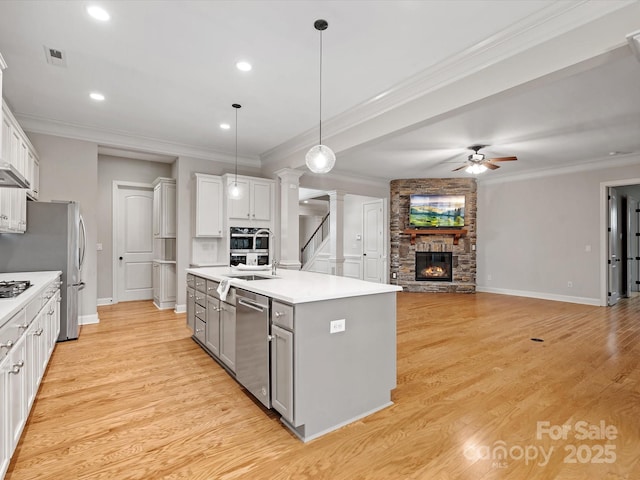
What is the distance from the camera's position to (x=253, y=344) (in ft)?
8.15

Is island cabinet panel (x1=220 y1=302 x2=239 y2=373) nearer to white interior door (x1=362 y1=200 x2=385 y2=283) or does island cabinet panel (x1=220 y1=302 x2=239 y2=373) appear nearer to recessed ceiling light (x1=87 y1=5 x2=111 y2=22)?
recessed ceiling light (x1=87 y1=5 x2=111 y2=22)

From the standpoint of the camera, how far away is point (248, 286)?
2.58 m

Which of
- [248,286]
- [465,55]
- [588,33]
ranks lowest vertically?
[248,286]

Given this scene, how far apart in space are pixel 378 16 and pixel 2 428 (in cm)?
337

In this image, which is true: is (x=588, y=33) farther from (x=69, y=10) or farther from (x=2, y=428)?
(x=2, y=428)

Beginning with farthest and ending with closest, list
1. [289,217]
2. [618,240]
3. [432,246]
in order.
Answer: [432,246], [618,240], [289,217]

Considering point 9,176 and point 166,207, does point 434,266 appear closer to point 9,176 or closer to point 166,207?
point 166,207

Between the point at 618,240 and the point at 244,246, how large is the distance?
25.3 feet

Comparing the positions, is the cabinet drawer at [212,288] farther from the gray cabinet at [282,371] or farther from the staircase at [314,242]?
the staircase at [314,242]

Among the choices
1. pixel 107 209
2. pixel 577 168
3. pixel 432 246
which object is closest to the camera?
pixel 107 209

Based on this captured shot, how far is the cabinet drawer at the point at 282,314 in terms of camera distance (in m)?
2.08

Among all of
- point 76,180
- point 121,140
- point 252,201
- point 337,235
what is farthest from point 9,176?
point 337,235

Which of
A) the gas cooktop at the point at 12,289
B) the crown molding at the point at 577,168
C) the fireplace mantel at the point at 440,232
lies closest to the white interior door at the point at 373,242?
the fireplace mantel at the point at 440,232

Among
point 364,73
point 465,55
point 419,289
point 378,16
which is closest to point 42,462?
point 378,16
